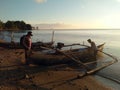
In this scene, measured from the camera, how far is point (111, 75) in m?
14.2

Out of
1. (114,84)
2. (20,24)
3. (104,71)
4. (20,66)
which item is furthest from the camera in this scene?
(20,24)

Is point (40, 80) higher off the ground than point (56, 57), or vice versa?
point (56, 57)

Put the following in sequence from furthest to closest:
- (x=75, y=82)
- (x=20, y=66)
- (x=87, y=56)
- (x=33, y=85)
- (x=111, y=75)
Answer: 1. (x=87, y=56)
2. (x=111, y=75)
3. (x=20, y=66)
4. (x=75, y=82)
5. (x=33, y=85)

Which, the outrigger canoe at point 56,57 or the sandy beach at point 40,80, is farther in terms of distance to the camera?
the outrigger canoe at point 56,57

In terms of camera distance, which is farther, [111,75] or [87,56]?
[87,56]

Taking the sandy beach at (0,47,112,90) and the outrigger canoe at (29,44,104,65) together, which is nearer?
the sandy beach at (0,47,112,90)

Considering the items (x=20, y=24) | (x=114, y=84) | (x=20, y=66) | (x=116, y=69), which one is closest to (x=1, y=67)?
(x=20, y=66)

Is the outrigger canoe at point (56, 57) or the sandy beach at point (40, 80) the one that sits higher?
the outrigger canoe at point (56, 57)

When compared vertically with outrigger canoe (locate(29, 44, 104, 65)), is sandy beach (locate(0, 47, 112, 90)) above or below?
below

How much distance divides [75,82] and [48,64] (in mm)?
3200

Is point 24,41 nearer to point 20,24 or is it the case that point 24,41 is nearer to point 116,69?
point 116,69

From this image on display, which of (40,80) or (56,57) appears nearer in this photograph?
(40,80)

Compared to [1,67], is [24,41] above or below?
above

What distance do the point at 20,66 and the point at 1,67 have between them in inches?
51.3
